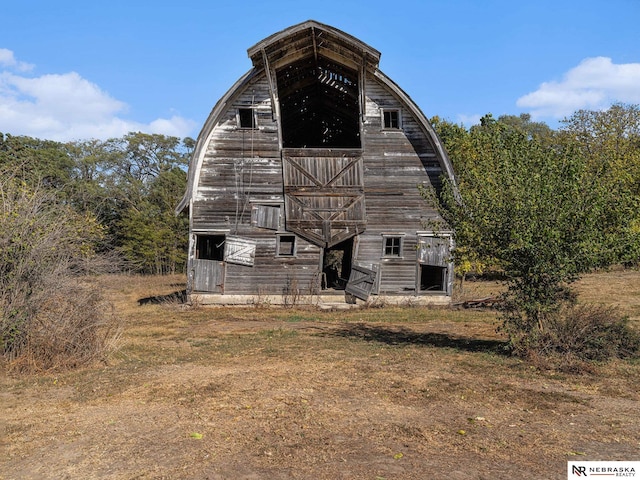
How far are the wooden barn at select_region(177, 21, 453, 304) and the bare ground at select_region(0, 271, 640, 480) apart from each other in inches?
301

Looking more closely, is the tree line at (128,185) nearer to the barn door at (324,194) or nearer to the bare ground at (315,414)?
the barn door at (324,194)

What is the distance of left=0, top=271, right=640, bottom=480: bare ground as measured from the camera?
609 centimetres

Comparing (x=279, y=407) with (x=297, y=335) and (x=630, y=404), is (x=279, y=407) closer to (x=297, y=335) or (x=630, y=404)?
(x=630, y=404)

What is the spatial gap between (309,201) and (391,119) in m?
4.70

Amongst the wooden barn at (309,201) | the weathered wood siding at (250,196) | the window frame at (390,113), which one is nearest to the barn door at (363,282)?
the wooden barn at (309,201)

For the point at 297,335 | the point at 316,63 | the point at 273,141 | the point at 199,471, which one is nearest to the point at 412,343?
the point at 297,335

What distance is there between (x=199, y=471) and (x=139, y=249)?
1546 inches

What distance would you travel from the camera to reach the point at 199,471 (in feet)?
19.4

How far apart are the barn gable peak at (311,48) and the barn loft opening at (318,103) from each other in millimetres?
818

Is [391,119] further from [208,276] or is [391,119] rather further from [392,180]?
[208,276]

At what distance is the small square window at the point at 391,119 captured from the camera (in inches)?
861

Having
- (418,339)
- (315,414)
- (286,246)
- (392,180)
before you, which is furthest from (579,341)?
(286,246)

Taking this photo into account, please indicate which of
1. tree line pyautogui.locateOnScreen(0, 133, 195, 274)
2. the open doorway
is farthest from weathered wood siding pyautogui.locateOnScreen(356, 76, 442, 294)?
tree line pyautogui.locateOnScreen(0, 133, 195, 274)

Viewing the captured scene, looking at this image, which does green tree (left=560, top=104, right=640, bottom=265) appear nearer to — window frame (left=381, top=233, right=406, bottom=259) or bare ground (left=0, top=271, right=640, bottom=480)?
window frame (left=381, top=233, right=406, bottom=259)
